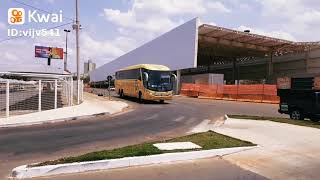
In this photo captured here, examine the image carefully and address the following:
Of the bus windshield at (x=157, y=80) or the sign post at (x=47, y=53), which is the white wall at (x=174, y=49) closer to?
the bus windshield at (x=157, y=80)

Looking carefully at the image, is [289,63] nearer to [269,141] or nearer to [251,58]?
[251,58]

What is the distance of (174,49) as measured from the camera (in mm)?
61531

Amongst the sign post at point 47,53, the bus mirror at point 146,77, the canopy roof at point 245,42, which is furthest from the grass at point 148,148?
the sign post at point 47,53

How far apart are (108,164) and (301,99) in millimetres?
13971

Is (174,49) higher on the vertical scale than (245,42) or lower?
lower

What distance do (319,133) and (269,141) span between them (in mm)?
2772

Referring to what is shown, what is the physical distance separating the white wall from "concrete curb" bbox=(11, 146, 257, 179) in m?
41.7

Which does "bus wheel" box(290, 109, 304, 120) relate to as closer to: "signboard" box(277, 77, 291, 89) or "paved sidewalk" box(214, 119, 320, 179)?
"signboard" box(277, 77, 291, 89)

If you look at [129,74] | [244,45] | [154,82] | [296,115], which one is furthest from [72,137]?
[244,45]

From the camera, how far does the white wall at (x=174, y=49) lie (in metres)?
53.6

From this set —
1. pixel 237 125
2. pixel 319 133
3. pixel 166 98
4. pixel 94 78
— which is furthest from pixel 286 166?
pixel 94 78

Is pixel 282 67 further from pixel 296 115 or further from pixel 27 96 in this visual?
pixel 27 96

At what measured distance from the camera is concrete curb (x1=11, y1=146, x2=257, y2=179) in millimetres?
8477

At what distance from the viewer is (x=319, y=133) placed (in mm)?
15023
